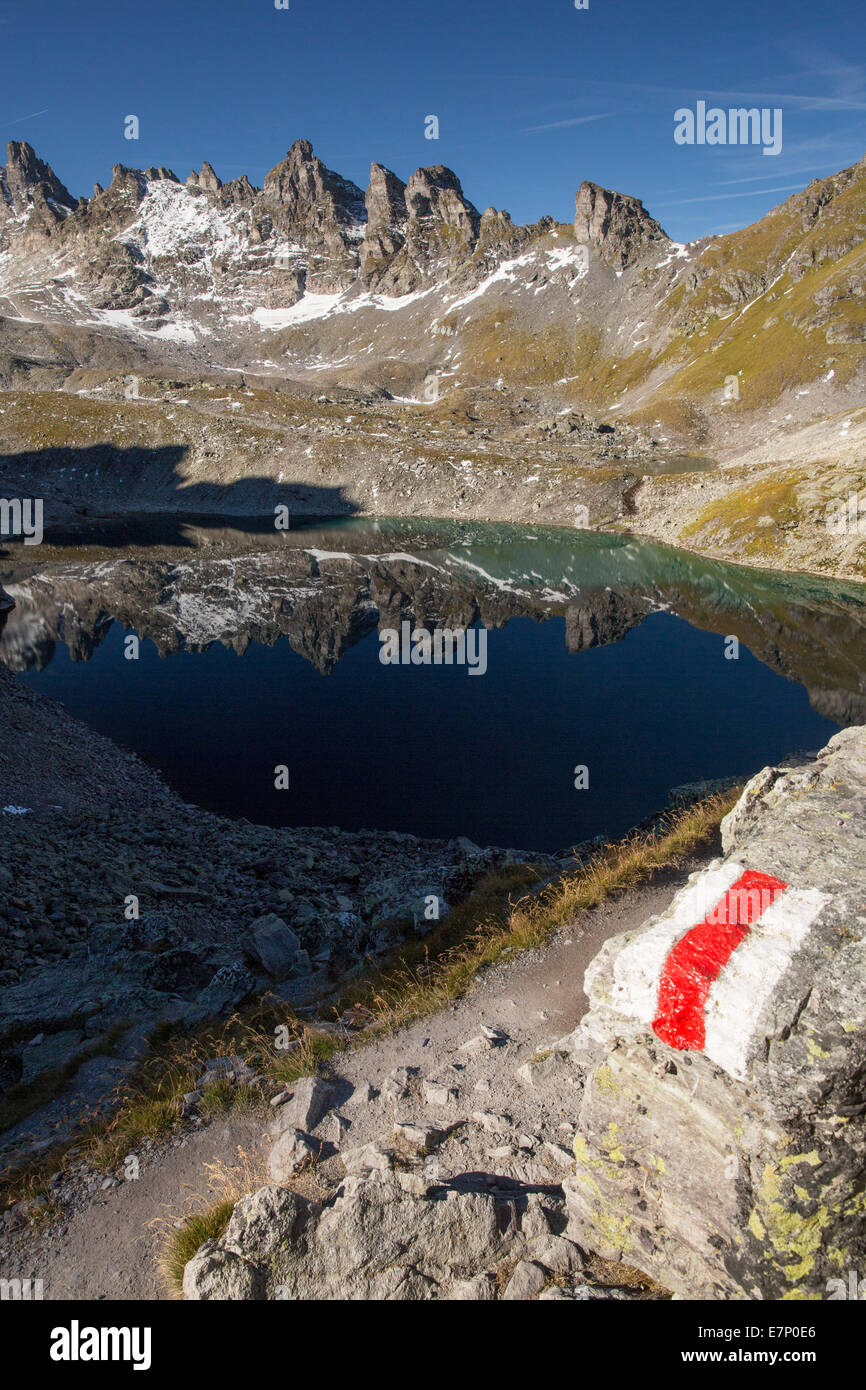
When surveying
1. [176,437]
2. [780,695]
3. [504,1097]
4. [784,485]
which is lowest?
[504,1097]

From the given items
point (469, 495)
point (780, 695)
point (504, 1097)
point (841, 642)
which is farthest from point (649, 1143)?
point (469, 495)

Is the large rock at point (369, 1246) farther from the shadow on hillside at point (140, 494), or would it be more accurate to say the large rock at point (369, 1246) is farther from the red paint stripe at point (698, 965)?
the shadow on hillside at point (140, 494)

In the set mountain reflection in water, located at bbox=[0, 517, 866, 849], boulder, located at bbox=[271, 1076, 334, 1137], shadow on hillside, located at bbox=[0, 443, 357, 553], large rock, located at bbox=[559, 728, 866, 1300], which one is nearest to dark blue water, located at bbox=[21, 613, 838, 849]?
mountain reflection in water, located at bbox=[0, 517, 866, 849]

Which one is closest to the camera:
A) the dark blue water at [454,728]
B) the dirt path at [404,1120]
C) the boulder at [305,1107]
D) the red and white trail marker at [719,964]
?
the red and white trail marker at [719,964]

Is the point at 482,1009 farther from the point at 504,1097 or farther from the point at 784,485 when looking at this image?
the point at 784,485

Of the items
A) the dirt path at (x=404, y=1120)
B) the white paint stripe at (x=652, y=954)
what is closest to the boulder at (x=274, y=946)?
the dirt path at (x=404, y=1120)

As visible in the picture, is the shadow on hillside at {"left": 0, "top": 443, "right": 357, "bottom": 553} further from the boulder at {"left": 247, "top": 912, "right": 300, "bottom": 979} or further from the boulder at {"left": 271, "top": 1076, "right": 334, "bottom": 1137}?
the boulder at {"left": 271, "top": 1076, "right": 334, "bottom": 1137}
